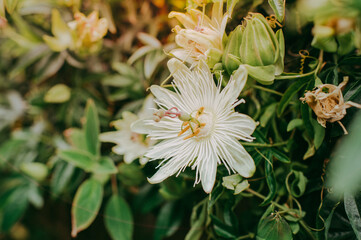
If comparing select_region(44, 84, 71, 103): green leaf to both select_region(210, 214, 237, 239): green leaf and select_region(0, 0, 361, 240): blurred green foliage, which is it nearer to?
select_region(0, 0, 361, 240): blurred green foliage

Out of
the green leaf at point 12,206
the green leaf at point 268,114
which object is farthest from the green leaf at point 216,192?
the green leaf at point 12,206

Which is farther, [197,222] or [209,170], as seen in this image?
[197,222]

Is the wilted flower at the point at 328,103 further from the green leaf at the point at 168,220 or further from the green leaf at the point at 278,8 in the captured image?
the green leaf at the point at 168,220

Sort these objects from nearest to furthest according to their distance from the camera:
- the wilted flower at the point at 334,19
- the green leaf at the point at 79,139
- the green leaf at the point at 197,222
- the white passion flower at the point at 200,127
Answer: the wilted flower at the point at 334,19
the white passion flower at the point at 200,127
the green leaf at the point at 197,222
the green leaf at the point at 79,139

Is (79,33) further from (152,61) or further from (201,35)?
(201,35)

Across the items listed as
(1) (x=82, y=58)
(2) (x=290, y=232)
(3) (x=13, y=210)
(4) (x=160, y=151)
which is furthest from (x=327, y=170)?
(3) (x=13, y=210)

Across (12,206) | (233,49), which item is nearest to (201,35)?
(233,49)
